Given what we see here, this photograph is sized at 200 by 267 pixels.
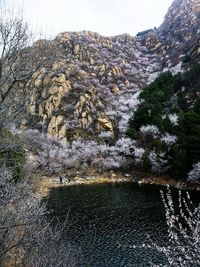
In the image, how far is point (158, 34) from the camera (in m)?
128

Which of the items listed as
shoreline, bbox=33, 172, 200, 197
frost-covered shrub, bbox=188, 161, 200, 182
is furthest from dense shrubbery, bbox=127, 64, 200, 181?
shoreline, bbox=33, 172, 200, 197

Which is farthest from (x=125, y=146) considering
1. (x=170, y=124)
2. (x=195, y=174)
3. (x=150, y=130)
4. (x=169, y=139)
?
(x=195, y=174)

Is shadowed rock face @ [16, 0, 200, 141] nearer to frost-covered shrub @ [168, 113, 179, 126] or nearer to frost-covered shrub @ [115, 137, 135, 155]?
frost-covered shrub @ [115, 137, 135, 155]

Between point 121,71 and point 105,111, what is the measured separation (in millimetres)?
26708

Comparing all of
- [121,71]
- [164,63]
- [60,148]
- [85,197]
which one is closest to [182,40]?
[164,63]

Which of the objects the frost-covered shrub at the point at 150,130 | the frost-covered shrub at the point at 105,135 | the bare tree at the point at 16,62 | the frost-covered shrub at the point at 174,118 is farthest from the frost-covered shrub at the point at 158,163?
the bare tree at the point at 16,62

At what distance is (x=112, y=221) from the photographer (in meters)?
31.2

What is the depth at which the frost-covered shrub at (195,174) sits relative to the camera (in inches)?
1761

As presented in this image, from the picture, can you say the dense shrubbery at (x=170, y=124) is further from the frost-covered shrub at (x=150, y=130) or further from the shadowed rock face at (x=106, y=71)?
the shadowed rock face at (x=106, y=71)

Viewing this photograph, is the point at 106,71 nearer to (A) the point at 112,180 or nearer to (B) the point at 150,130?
(B) the point at 150,130

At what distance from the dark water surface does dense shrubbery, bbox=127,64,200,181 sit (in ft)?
18.9

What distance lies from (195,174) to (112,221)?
1791 cm

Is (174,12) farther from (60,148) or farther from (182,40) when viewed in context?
(60,148)

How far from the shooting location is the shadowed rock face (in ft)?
238
